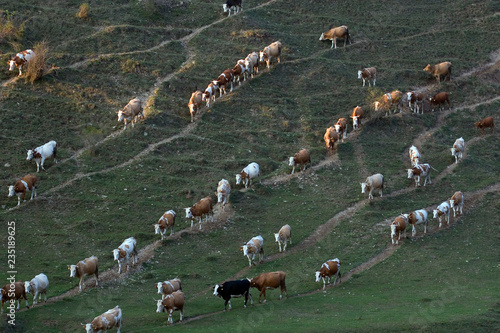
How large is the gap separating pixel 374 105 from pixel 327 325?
26.6 metres

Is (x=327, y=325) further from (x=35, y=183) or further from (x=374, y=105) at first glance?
(x=374, y=105)

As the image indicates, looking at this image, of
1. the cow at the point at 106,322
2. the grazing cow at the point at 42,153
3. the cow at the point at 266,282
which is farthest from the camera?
the grazing cow at the point at 42,153

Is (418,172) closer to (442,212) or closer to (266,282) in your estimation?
(442,212)

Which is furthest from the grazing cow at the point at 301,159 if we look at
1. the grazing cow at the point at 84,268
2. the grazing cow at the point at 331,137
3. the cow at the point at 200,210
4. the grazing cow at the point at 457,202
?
the grazing cow at the point at 84,268

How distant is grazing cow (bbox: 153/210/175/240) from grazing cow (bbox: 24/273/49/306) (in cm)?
775

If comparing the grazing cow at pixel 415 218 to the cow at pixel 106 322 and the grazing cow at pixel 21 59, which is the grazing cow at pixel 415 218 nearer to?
the cow at pixel 106 322

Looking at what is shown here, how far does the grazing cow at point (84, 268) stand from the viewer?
33594mm

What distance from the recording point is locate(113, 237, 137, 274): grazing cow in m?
35.3

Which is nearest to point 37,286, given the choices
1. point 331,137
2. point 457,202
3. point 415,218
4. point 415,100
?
point 415,218

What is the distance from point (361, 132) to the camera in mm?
51406

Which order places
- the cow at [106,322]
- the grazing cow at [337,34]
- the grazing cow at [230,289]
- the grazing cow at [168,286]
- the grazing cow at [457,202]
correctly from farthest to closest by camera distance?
the grazing cow at [337,34] → the grazing cow at [457,202] → the grazing cow at [168,286] → the grazing cow at [230,289] → the cow at [106,322]

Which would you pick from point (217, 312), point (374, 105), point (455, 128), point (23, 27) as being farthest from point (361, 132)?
point (23, 27)

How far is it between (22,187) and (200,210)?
9.76m

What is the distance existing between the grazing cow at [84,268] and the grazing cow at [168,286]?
3.33 meters
